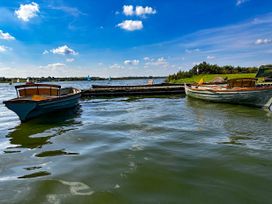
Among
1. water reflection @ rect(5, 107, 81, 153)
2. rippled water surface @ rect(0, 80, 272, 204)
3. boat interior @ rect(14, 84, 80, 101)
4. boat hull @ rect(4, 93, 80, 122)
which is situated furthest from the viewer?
boat interior @ rect(14, 84, 80, 101)

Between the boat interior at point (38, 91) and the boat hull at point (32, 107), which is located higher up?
the boat interior at point (38, 91)

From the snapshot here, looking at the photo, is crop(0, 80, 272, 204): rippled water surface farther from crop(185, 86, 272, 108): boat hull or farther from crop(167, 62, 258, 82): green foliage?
crop(167, 62, 258, 82): green foliage

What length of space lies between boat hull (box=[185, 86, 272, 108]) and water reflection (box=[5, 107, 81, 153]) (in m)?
10.4

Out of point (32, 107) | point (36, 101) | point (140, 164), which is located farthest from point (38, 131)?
point (140, 164)

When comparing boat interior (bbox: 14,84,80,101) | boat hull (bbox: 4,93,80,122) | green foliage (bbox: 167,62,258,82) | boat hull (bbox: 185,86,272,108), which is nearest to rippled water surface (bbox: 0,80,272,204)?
boat hull (bbox: 4,93,80,122)

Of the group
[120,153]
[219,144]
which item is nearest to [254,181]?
[219,144]

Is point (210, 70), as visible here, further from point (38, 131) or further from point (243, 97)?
point (38, 131)

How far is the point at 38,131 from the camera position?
39.1ft

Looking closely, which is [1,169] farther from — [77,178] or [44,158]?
[77,178]

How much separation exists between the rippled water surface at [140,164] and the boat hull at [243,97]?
15.1 feet

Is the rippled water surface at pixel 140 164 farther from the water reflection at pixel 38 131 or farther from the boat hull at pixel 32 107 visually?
the boat hull at pixel 32 107

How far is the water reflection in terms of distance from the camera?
9.72 m

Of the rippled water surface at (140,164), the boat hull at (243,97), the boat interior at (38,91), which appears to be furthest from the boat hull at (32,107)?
the boat hull at (243,97)

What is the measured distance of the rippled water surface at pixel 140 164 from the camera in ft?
16.8
